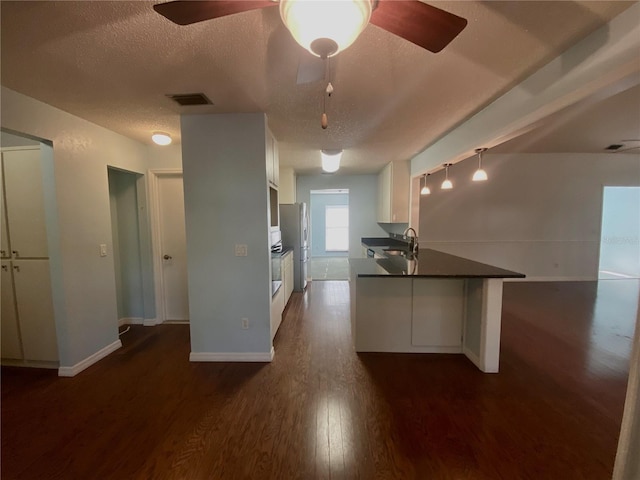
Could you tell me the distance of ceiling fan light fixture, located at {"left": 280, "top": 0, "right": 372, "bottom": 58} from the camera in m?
0.82

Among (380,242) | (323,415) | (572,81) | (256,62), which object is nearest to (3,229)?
(256,62)

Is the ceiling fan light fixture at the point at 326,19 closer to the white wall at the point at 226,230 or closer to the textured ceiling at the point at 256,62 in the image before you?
the textured ceiling at the point at 256,62

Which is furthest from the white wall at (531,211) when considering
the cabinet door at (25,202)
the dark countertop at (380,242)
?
the cabinet door at (25,202)

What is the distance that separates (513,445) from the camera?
1.70 m

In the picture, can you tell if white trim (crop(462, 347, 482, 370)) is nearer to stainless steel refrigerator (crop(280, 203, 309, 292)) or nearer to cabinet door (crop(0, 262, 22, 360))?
stainless steel refrigerator (crop(280, 203, 309, 292))

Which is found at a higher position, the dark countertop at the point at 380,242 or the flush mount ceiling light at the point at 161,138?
the flush mount ceiling light at the point at 161,138

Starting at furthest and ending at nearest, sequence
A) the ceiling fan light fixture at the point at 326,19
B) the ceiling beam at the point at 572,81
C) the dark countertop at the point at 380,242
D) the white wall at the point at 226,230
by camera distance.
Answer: the dark countertop at the point at 380,242
the white wall at the point at 226,230
the ceiling beam at the point at 572,81
the ceiling fan light fixture at the point at 326,19

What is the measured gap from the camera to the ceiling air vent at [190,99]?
6.93ft

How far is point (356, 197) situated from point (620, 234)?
5697 mm

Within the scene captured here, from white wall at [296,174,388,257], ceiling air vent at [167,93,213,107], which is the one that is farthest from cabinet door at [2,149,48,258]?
white wall at [296,174,388,257]

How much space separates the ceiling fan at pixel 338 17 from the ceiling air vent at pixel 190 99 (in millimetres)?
1197

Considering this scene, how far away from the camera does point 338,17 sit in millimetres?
830

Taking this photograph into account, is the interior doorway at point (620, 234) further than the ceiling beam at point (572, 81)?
Yes

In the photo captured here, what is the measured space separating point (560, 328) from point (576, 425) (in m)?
2.03
